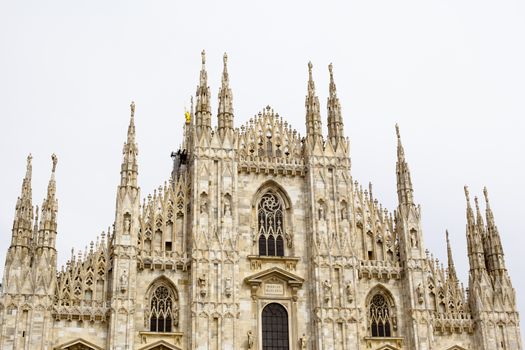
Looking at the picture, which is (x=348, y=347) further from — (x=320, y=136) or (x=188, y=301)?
(x=320, y=136)

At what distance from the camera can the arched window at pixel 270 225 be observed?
1432 inches

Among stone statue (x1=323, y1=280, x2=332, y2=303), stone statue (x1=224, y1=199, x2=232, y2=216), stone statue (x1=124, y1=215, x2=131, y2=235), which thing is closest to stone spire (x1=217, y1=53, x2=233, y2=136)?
stone statue (x1=224, y1=199, x2=232, y2=216)

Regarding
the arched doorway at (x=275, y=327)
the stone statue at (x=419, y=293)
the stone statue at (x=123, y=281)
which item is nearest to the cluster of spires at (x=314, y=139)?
the stone statue at (x=419, y=293)

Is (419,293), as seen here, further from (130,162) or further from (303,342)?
(130,162)

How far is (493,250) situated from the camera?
37.8 metres

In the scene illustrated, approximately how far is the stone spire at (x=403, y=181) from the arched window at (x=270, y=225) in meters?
6.15

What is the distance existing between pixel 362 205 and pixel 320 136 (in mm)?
4070

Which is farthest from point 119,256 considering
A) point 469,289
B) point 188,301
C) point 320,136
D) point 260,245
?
point 469,289

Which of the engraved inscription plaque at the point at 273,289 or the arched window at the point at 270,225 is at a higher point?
the arched window at the point at 270,225

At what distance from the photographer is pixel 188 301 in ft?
112

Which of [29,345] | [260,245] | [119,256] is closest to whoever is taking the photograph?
[29,345]

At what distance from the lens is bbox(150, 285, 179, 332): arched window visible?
3359 cm

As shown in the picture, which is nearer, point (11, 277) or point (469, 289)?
point (11, 277)

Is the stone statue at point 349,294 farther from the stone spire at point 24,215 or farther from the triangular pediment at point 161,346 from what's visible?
the stone spire at point 24,215
